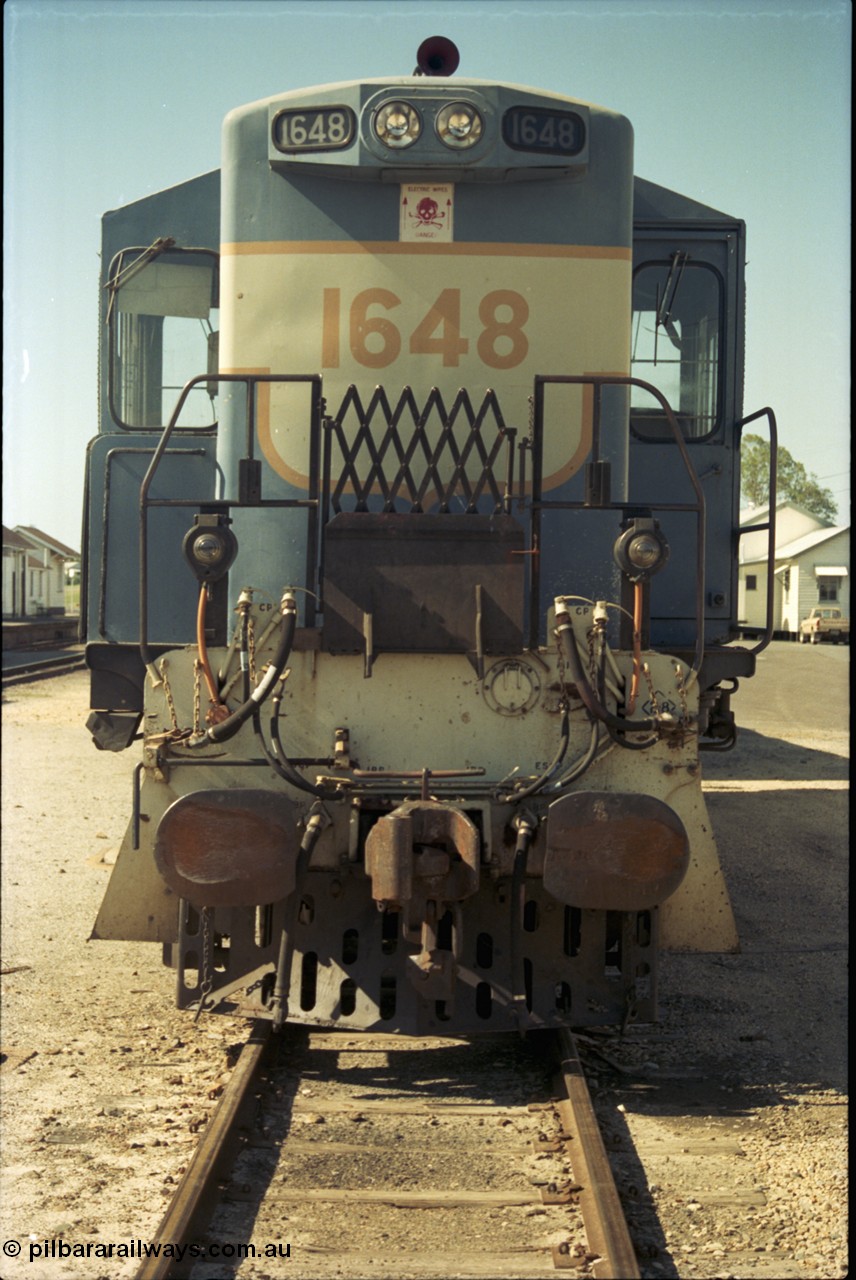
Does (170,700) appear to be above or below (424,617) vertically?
below

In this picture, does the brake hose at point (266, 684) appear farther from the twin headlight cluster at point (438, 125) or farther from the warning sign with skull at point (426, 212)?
the twin headlight cluster at point (438, 125)

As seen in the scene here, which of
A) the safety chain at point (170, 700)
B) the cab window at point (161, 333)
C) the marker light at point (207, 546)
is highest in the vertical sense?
the cab window at point (161, 333)

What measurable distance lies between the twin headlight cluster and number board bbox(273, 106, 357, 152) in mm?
136

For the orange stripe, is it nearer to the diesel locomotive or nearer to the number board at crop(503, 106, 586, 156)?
the diesel locomotive

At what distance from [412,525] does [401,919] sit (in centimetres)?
145

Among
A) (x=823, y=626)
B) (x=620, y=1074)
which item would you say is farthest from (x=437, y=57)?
(x=823, y=626)

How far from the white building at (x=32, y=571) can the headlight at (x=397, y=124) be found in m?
48.2

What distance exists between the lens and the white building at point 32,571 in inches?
2196

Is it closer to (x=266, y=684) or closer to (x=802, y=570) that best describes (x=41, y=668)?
(x=266, y=684)

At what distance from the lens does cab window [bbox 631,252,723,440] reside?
23.1 ft

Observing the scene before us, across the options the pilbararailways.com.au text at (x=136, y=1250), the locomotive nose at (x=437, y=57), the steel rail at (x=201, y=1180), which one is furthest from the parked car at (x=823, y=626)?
the pilbararailways.com.au text at (x=136, y=1250)

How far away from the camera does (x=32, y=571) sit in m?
63.1

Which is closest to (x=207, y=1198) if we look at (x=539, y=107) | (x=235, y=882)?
(x=235, y=882)

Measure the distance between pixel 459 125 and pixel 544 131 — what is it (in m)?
0.37
